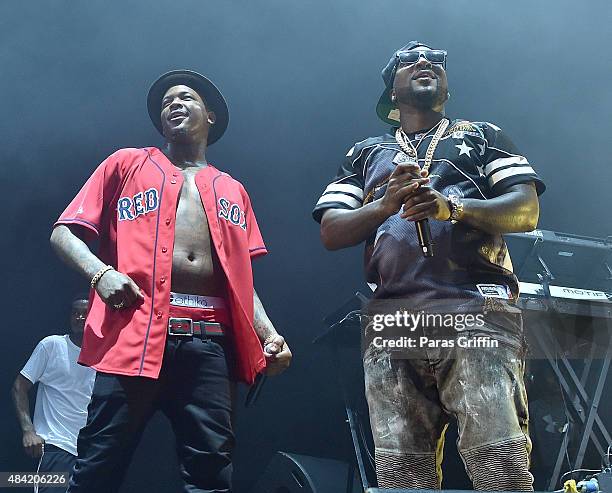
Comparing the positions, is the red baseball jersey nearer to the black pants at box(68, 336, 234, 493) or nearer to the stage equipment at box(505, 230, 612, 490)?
the black pants at box(68, 336, 234, 493)

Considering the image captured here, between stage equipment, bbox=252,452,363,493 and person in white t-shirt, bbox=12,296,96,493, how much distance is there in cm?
105

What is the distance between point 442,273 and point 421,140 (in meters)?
0.44

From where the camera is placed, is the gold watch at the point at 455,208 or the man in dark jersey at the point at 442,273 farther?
the gold watch at the point at 455,208

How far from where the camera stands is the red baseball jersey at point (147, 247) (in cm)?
219

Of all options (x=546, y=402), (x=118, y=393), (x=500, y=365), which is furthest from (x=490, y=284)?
(x=546, y=402)

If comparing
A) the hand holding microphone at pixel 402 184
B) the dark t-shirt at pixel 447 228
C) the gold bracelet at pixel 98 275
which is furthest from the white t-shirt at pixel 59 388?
the hand holding microphone at pixel 402 184

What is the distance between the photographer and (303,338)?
15.6 feet

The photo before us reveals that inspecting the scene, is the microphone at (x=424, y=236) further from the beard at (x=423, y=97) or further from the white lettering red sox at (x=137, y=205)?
the white lettering red sox at (x=137, y=205)

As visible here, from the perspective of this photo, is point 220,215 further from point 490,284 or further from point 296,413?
point 296,413

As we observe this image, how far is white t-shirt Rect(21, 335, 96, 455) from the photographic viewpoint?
371cm

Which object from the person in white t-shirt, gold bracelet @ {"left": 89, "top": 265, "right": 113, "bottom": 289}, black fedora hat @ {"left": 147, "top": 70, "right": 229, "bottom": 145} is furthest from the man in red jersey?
the person in white t-shirt

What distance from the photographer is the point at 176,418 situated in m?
2.17

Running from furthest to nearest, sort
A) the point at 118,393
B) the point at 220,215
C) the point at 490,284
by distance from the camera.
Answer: the point at 220,215
the point at 118,393
the point at 490,284

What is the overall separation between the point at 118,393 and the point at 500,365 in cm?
105
